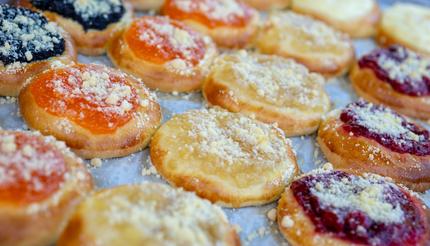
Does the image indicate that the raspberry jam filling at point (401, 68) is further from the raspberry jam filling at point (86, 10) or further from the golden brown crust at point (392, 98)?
the raspberry jam filling at point (86, 10)

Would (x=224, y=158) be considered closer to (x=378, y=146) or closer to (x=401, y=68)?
(x=378, y=146)

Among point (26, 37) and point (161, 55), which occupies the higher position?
point (26, 37)

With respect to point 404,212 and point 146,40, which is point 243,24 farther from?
point 404,212

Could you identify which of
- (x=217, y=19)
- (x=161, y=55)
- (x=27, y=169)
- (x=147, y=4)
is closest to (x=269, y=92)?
(x=161, y=55)

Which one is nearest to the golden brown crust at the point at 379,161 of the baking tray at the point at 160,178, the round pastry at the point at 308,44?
the baking tray at the point at 160,178

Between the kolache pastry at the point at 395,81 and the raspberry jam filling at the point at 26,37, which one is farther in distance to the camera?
the kolache pastry at the point at 395,81

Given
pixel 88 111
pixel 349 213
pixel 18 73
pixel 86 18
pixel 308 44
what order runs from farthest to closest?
1. pixel 308 44
2. pixel 86 18
3. pixel 18 73
4. pixel 88 111
5. pixel 349 213

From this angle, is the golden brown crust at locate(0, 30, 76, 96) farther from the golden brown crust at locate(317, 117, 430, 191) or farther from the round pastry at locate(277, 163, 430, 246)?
the golden brown crust at locate(317, 117, 430, 191)
